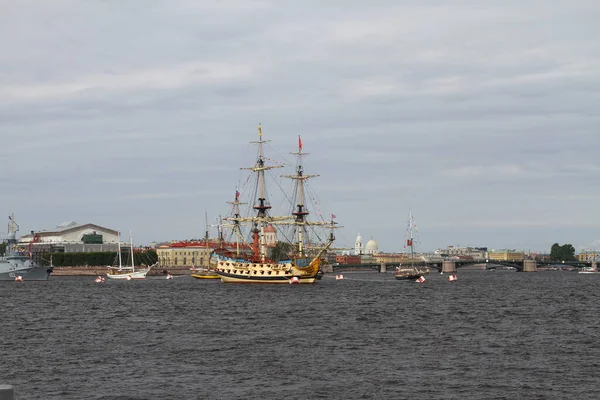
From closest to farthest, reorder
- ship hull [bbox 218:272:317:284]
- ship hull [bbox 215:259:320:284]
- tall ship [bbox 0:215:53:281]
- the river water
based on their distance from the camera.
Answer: the river water
ship hull [bbox 218:272:317:284]
ship hull [bbox 215:259:320:284]
tall ship [bbox 0:215:53:281]

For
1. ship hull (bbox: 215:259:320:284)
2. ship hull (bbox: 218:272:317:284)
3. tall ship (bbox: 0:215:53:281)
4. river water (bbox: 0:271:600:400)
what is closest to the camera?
river water (bbox: 0:271:600:400)

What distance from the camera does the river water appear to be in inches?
1242

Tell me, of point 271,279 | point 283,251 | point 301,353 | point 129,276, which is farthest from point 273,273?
point 301,353

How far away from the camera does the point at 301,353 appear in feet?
132

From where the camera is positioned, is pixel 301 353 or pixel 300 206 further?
pixel 300 206

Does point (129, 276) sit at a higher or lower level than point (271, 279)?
higher

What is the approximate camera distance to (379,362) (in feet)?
124

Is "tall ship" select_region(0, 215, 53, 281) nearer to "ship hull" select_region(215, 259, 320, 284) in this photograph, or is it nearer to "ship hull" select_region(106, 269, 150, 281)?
"ship hull" select_region(106, 269, 150, 281)

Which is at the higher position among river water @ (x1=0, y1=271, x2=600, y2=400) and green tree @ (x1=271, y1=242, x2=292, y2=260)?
green tree @ (x1=271, y1=242, x2=292, y2=260)

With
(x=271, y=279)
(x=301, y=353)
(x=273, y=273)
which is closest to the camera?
Answer: (x=301, y=353)

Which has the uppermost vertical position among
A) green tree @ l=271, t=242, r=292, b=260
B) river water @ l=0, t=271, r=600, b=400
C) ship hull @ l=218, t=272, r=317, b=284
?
green tree @ l=271, t=242, r=292, b=260

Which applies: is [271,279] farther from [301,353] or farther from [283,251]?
[301,353]

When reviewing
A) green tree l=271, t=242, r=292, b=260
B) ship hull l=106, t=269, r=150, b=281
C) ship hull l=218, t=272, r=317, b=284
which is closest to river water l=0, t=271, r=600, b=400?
ship hull l=218, t=272, r=317, b=284

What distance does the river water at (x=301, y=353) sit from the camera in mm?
31547
